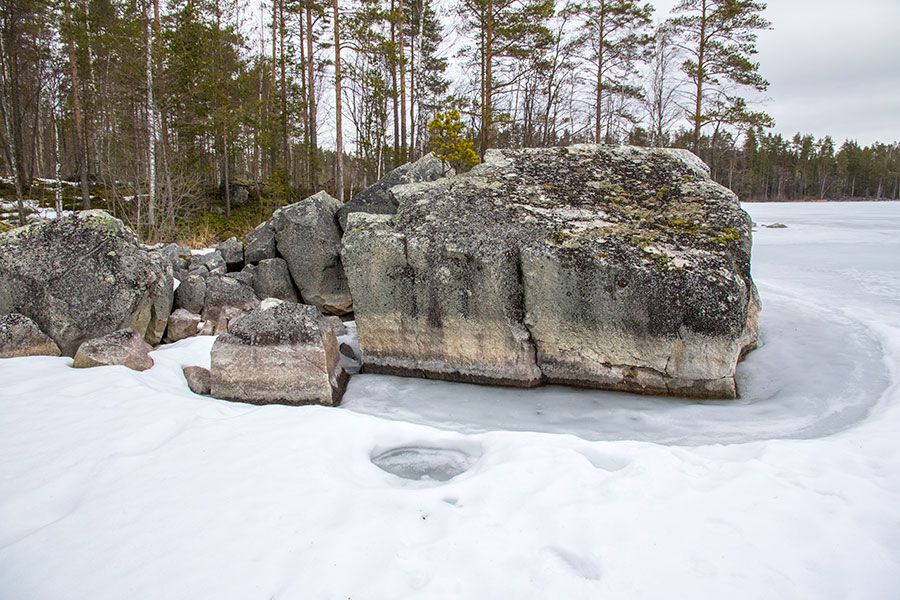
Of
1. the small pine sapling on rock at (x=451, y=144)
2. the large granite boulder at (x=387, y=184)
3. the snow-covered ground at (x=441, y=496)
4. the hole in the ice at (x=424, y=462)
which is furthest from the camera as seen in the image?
the small pine sapling on rock at (x=451, y=144)

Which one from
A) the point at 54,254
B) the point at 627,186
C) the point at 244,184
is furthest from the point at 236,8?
the point at 627,186

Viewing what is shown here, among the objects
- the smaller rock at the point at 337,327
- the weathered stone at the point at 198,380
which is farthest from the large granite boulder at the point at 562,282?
the weathered stone at the point at 198,380

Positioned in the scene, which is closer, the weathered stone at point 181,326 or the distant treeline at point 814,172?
the weathered stone at point 181,326

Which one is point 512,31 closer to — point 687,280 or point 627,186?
point 627,186

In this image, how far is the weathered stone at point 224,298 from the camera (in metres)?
5.98

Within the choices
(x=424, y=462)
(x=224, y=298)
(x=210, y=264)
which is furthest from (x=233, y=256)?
(x=424, y=462)

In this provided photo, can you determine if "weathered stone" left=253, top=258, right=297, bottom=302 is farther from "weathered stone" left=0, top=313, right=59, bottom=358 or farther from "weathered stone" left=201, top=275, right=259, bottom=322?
"weathered stone" left=0, top=313, right=59, bottom=358

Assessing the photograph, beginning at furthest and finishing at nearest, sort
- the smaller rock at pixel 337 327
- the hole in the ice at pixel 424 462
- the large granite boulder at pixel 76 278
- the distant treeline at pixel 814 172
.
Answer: the distant treeline at pixel 814 172 → the smaller rock at pixel 337 327 → the large granite boulder at pixel 76 278 → the hole in the ice at pixel 424 462

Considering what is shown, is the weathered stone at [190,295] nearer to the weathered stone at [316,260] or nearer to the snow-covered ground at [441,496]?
the weathered stone at [316,260]

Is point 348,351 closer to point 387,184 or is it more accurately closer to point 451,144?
point 387,184

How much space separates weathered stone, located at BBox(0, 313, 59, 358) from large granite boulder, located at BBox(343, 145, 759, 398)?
288cm

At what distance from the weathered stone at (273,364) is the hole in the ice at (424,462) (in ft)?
4.00

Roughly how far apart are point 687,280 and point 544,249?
1263mm

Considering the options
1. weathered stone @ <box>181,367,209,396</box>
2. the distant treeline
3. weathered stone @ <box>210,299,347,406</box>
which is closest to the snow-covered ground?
weathered stone @ <box>181,367,209,396</box>
